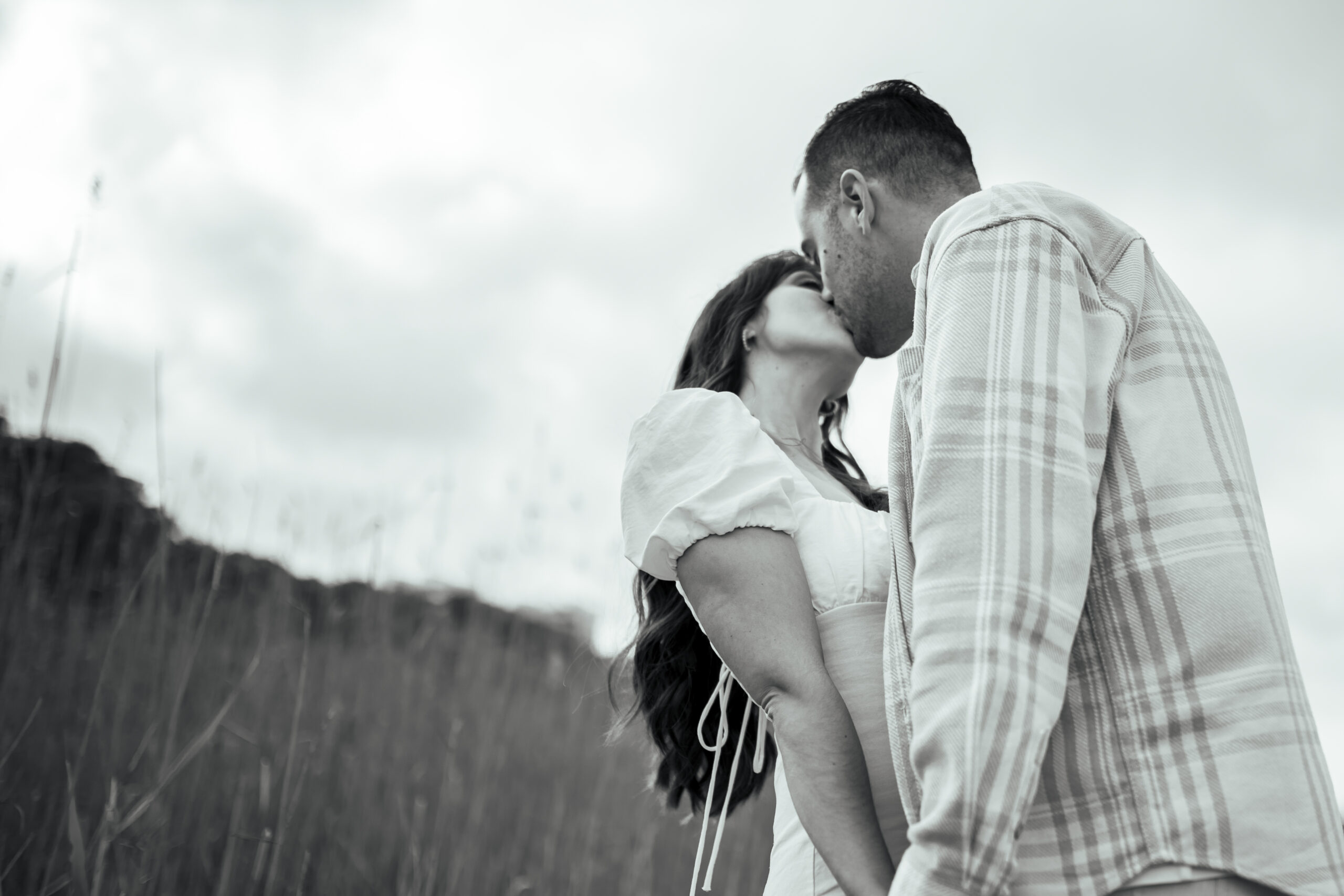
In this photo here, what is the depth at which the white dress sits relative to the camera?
4.19ft

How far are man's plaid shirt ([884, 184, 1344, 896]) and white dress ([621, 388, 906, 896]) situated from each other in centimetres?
35

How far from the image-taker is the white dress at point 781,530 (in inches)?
50.3

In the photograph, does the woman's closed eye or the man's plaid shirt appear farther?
the woman's closed eye

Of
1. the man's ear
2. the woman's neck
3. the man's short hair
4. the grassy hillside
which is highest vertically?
the man's short hair

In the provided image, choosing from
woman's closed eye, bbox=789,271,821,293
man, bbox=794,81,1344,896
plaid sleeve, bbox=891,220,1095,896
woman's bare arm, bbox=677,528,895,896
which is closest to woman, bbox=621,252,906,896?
Answer: woman's bare arm, bbox=677,528,895,896

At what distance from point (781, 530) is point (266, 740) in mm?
2309

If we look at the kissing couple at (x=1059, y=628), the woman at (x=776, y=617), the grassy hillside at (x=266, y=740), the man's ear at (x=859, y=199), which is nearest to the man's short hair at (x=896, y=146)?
Result: the man's ear at (x=859, y=199)

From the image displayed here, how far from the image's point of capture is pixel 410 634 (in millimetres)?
4363

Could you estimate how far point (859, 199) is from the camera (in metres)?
1.52

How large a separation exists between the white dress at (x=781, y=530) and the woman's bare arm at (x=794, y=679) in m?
0.02

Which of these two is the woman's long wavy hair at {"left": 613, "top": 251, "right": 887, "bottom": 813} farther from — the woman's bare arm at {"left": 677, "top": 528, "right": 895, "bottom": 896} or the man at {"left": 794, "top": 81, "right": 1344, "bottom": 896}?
the man at {"left": 794, "top": 81, "right": 1344, "bottom": 896}

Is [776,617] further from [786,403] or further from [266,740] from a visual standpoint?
[266,740]

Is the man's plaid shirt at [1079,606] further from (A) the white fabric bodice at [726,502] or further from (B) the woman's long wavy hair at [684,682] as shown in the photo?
(B) the woman's long wavy hair at [684,682]

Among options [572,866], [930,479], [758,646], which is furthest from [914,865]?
[572,866]
